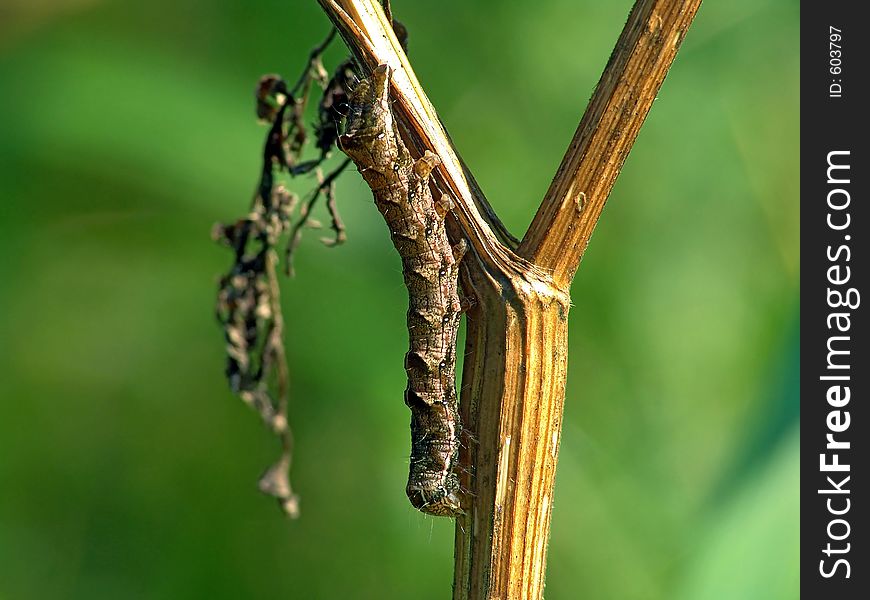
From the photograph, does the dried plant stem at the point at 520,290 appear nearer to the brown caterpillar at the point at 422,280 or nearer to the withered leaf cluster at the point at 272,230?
the brown caterpillar at the point at 422,280

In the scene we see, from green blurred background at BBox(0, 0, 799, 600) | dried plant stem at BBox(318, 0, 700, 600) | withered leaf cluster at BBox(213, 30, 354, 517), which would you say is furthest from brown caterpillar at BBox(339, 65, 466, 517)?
green blurred background at BBox(0, 0, 799, 600)

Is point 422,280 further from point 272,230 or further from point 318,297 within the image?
point 318,297

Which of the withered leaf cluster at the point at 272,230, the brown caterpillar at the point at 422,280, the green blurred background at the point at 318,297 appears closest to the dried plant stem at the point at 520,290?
the brown caterpillar at the point at 422,280

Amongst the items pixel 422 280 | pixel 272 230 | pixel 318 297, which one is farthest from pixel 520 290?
pixel 318 297

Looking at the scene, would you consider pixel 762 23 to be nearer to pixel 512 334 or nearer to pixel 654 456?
pixel 654 456

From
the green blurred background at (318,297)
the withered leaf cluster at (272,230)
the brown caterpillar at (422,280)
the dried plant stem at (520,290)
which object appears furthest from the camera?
the green blurred background at (318,297)

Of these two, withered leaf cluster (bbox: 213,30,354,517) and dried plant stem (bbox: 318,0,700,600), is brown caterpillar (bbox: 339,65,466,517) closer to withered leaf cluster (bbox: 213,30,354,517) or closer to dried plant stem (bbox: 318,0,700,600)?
dried plant stem (bbox: 318,0,700,600)

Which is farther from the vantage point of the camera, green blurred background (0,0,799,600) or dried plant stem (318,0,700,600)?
green blurred background (0,0,799,600)
